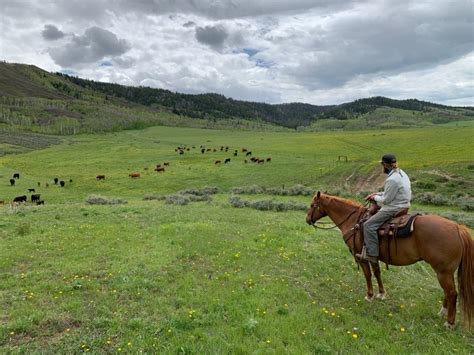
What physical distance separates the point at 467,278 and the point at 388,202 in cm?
252

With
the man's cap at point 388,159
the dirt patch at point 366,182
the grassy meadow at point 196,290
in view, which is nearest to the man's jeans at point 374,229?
the man's cap at point 388,159

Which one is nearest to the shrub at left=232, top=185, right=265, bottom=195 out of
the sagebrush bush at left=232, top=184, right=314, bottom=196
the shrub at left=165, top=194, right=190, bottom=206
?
the sagebrush bush at left=232, top=184, right=314, bottom=196

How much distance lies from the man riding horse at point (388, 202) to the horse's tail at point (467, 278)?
1.49 metres

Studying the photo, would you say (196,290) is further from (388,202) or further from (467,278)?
(467,278)

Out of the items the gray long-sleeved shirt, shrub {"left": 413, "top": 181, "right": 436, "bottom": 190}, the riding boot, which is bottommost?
shrub {"left": 413, "top": 181, "right": 436, "bottom": 190}

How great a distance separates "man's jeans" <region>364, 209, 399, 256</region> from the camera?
950cm

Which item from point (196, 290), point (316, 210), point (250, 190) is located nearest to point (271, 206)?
point (250, 190)

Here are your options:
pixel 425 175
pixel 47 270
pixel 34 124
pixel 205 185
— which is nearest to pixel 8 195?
pixel 205 185

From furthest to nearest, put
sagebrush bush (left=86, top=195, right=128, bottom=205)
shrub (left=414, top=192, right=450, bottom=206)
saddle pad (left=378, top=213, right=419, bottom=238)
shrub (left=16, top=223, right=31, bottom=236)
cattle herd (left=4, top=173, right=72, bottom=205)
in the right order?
cattle herd (left=4, top=173, right=72, bottom=205) < sagebrush bush (left=86, top=195, right=128, bottom=205) < shrub (left=414, top=192, right=450, bottom=206) < shrub (left=16, top=223, right=31, bottom=236) < saddle pad (left=378, top=213, right=419, bottom=238)

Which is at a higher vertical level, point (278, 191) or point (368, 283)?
point (368, 283)

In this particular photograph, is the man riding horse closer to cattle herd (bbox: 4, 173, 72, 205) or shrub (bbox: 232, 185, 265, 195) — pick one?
shrub (bbox: 232, 185, 265, 195)

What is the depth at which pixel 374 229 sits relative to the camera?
31.3 ft

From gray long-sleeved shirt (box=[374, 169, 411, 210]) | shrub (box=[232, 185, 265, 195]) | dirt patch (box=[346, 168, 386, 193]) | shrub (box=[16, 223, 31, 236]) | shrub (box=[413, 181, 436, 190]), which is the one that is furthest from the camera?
shrub (box=[232, 185, 265, 195])

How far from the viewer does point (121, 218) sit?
2134cm
